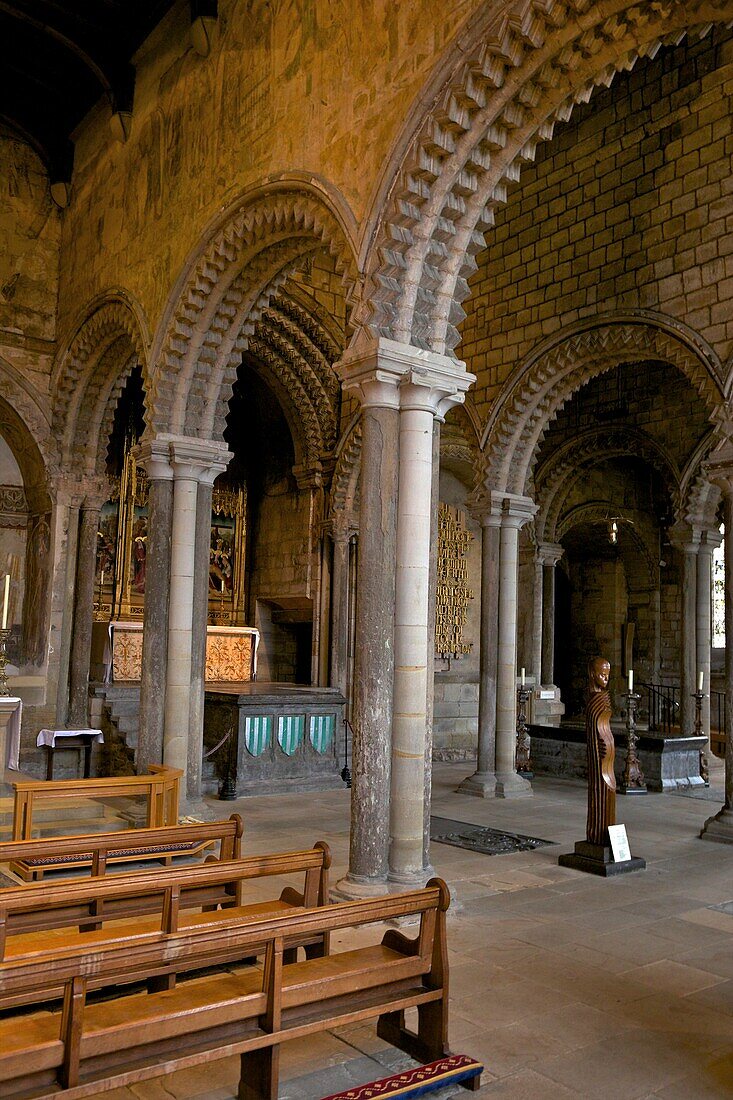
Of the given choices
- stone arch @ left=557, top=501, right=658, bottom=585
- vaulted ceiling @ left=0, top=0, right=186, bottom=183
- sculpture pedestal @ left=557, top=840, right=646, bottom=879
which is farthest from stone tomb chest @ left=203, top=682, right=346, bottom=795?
stone arch @ left=557, top=501, right=658, bottom=585

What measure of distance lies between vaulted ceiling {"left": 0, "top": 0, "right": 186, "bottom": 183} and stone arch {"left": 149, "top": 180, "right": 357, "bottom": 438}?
315 centimetres

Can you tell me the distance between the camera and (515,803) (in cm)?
973

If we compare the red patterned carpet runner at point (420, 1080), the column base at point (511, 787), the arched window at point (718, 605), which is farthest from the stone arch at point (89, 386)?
the arched window at point (718, 605)

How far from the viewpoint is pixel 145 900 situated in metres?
4.27

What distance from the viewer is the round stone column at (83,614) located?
1156cm

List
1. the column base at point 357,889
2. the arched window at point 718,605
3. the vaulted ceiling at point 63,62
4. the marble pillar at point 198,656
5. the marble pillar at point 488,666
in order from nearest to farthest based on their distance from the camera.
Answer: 1. the column base at point 357,889
2. the marble pillar at point 198,656
3. the vaulted ceiling at point 63,62
4. the marble pillar at point 488,666
5. the arched window at point 718,605

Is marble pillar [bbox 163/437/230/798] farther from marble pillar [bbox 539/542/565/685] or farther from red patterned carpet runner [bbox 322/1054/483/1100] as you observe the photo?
marble pillar [bbox 539/542/565/685]

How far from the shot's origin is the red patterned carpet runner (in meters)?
2.93

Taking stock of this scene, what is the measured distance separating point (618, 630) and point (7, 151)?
14.8 meters

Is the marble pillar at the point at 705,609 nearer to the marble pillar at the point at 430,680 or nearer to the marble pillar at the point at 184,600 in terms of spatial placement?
the marble pillar at the point at 184,600

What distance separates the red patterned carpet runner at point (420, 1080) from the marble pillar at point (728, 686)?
5.46 meters

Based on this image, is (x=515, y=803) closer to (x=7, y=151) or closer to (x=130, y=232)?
(x=130, y=232)

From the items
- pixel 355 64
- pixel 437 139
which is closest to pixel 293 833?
pixel 437 139

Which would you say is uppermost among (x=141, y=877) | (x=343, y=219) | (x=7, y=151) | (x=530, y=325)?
(x=7, y=151)
